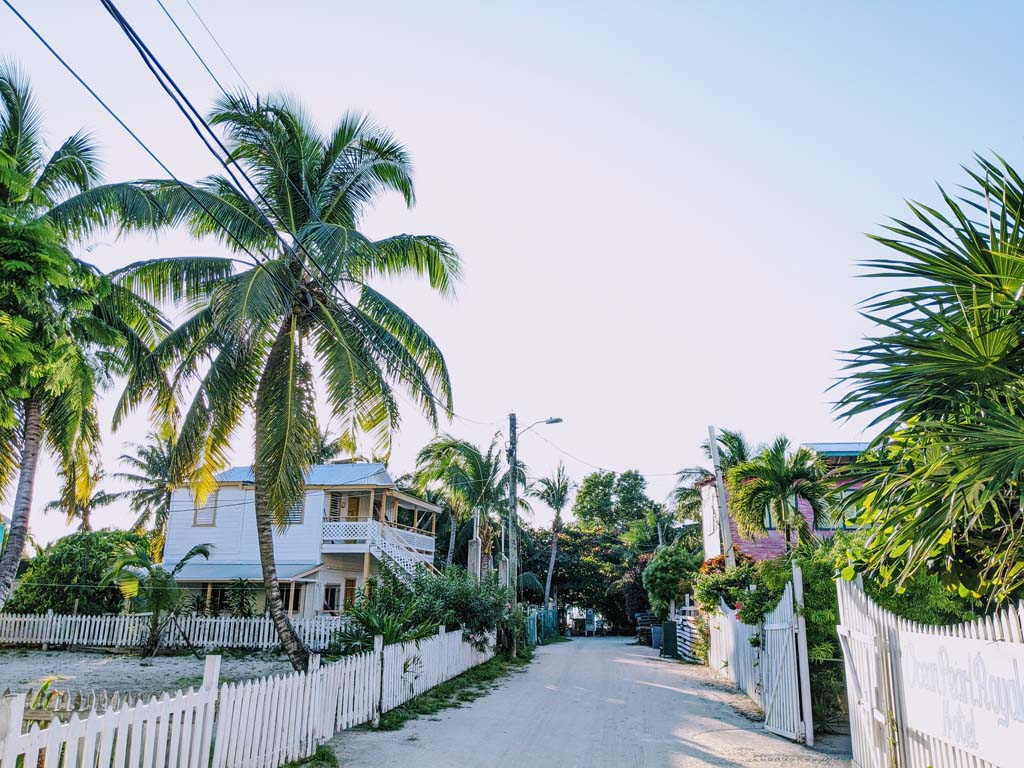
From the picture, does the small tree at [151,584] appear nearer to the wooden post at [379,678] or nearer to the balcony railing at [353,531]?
the balcony railing at [353,531]

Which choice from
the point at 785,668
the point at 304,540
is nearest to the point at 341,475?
the point at 304,540

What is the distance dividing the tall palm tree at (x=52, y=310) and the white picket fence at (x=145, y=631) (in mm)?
9031

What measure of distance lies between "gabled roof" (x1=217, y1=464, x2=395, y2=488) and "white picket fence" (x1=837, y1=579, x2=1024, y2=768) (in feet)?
72.3

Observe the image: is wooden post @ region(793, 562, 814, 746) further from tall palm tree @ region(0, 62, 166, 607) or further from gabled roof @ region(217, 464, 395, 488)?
gabled roof @ region(217, 464, 395, 488)

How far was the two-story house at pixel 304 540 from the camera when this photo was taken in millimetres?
27062

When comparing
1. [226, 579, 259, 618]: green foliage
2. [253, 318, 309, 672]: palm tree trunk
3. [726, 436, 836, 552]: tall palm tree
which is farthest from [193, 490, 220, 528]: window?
[726, 436, 836, 552]: tall palm tree

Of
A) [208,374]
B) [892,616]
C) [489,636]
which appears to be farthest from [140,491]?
[892,616]

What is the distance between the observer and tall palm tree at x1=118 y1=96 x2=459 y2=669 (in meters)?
13.0

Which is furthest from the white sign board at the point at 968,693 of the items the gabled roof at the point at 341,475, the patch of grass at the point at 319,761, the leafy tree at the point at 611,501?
the leafy tree at the point at 611,501

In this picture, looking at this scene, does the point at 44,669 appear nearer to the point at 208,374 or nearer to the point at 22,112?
the point at 208,374

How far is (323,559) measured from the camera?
1094 inches

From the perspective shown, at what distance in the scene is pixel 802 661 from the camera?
32.3ft

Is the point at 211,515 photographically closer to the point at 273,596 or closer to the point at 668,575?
the point at 273,596

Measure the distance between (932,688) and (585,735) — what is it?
5.81 m
